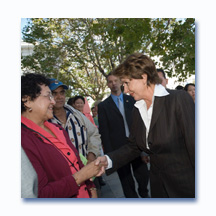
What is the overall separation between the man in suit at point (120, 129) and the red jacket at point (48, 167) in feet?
6.10

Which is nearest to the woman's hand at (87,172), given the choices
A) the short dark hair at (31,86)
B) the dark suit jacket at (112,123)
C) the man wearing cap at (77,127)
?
the man wearing cap at (77,127)

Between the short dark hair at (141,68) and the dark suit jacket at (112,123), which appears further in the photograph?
the dark suit jacket at (112,123)

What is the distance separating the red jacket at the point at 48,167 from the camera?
160 centimetres

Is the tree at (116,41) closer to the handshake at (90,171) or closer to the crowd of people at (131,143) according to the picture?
the crowd of people at (131,143)

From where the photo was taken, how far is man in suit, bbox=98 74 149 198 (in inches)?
141

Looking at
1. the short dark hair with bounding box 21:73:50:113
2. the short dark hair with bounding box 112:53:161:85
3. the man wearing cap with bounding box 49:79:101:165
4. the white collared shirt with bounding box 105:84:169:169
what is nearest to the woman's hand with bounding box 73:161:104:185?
the white collared shirt with bounding box 105:84:169:169

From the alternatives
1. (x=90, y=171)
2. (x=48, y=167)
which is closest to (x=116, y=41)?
(x=90, y=171)

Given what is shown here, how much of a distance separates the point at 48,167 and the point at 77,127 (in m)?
0.96
